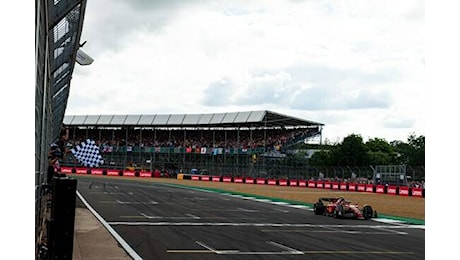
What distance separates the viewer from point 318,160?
327ft

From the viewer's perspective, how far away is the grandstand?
244 ft

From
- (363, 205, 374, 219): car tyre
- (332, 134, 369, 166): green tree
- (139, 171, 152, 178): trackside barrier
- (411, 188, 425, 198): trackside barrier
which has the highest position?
(332, 134, 369, 166): green tree

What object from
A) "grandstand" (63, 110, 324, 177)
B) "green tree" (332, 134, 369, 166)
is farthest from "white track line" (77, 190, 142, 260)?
"green tree" (332, 134, 369, 166)

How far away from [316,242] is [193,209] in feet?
32.5

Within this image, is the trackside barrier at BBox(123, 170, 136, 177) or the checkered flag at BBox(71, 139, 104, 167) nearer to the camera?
the trackside barrier at BBox(123, 170, 136, 177)

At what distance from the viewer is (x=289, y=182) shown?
57.0 meters

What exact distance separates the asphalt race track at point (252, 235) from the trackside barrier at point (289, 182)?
22.4 meters

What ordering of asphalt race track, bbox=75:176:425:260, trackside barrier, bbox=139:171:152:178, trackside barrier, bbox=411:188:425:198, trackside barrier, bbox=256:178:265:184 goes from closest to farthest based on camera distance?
1. asphalt race track, bbox=75:176:425:260
2. trackside barrier, bbox=411:188:425:198
3. trackside barrier, bbox=256:178:265:184
4. trackside barrier, bbox=139:171:152:178

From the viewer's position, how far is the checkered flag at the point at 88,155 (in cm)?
7225

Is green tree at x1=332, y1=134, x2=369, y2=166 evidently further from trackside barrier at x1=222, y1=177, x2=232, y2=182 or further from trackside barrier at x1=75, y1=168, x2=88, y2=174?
trackside barrier at x1=75, y1=168, x2=88, y2=174

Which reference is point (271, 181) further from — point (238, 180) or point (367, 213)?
point (367, 213)

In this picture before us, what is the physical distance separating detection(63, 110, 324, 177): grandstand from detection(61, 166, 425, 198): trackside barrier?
201 centimetres
